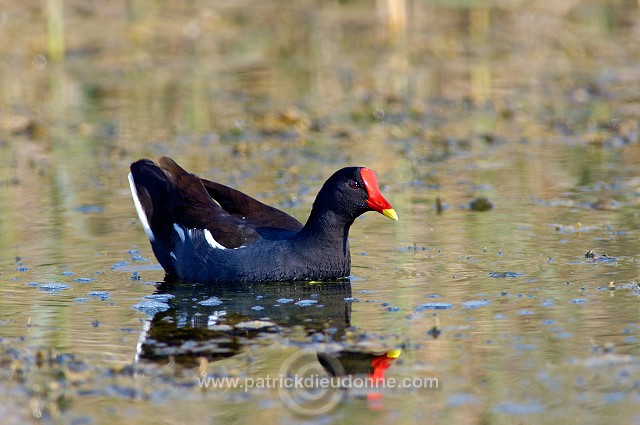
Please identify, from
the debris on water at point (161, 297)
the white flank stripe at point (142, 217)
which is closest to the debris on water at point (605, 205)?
the white flank stripe at point (142, 217)

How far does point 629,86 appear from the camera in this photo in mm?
15570

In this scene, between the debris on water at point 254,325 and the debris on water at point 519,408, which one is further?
the debris on water at point 254,325

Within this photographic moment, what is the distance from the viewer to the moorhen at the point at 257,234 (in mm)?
7441

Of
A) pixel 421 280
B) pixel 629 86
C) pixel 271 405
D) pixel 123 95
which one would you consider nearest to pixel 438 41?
pixel 629 86

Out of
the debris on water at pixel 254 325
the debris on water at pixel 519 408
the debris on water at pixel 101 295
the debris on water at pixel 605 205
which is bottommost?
the debris on water at pixel 519 408

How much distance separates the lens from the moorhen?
744 cm

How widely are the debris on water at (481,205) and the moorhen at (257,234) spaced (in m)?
2.02

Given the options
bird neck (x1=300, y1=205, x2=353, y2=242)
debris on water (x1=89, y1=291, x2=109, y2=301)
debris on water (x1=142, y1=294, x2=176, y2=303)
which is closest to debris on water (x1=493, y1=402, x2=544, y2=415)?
bird neck (x1=300, y1=205, x2=353, y2=242)

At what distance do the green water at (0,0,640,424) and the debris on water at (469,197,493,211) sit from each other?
0.46 feet

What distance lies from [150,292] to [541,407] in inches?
126

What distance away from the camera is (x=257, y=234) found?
760cm

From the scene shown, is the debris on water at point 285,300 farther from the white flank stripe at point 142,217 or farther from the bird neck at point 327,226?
the white flank stripe at point 142,217

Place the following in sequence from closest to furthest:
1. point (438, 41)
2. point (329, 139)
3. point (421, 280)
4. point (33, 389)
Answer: point (33, 389) < point (421, 280) < point (329, 139) < point (438, 41)

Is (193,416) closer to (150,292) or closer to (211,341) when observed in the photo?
(211,341)
